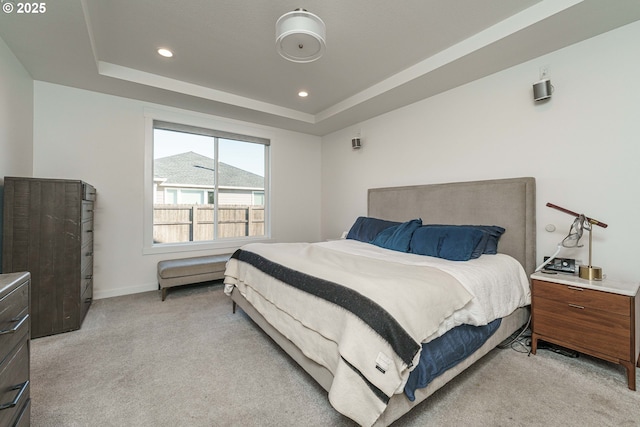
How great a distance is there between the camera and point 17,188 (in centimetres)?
224

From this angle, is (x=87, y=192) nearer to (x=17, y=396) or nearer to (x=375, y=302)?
(x=17, y=396)

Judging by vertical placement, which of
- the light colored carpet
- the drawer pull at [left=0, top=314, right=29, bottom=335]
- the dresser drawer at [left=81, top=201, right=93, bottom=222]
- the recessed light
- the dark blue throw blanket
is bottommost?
the light colored carpet

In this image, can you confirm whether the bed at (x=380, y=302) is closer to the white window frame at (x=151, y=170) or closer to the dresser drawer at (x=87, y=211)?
the dresser drawer at (x=87, y=211)

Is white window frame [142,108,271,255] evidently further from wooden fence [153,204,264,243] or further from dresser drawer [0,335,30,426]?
dresser drawer [0,335,30,426]

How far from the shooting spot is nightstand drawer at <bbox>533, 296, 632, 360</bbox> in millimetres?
1695

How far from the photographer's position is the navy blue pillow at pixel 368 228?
3408 mm

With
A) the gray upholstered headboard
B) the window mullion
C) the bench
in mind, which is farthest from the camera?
the window mullion

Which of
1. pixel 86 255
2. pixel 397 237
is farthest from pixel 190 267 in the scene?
pixel 397 237

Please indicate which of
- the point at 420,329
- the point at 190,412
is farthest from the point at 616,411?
the point at 190,412

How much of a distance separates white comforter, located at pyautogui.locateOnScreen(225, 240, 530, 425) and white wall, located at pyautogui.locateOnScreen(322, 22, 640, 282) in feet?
2.40

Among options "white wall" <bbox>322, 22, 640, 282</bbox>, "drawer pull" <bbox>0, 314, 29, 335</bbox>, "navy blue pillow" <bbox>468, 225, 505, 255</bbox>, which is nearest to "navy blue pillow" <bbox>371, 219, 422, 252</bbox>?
"navy blue pillow" <bbox>468, 225, 505, 255</bbox>

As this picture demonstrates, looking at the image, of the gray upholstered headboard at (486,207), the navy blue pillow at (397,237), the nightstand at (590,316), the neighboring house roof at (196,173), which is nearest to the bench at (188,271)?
the neighboring house roof at (196,173)

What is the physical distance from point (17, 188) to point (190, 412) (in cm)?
242

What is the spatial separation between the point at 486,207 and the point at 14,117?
185 inches
